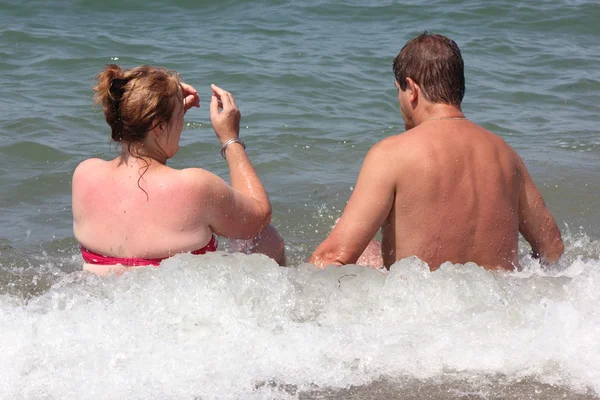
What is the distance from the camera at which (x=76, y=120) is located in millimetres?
8305

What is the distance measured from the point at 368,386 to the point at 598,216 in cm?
354

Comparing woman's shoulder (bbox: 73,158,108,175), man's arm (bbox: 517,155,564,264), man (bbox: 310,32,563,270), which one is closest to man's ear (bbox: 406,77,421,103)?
man (bbox: 310,32,563,270)

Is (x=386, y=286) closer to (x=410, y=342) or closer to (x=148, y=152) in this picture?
(x=410, y=342)

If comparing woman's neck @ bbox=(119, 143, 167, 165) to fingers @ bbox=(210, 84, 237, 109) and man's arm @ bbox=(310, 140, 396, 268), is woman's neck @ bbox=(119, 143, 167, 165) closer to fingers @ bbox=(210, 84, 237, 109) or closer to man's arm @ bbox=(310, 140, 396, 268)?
fingers @ bbox=(210, 84, 237, 109)

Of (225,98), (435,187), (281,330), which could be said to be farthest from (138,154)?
(435,187)

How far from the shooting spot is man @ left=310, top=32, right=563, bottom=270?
3.97 m

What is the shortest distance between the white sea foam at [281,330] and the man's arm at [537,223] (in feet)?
1.46

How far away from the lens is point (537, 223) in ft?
14.5

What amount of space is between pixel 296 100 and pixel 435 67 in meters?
5.16

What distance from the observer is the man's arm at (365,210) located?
3953 mm

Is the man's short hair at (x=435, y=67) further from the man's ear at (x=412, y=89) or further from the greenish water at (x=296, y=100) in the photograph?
the greenish water at (x=296, y=100)

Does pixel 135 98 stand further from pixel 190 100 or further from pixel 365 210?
pixel 365 210

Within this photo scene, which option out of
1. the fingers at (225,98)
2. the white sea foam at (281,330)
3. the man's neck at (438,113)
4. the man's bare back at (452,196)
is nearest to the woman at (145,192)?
the white sea foam at (281,330)

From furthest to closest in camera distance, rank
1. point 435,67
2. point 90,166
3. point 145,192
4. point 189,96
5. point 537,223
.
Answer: point 537,223 → point 189,96 → point 435,67 → point 90,166 → point 145,192
